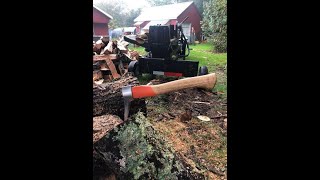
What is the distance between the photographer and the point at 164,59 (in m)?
5.49

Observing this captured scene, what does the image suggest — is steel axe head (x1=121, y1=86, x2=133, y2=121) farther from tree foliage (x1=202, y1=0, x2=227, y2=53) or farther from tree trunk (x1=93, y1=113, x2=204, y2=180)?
tree foliage (x1=202, y1=0, x2=227, y2=53)

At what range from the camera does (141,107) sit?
3299mm

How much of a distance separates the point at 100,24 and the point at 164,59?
12.5 meters

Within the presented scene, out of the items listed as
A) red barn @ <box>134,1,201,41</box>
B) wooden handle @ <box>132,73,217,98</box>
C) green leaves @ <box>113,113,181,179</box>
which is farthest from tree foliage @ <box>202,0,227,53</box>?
green leaves @ <box>113,113,181,179</box>

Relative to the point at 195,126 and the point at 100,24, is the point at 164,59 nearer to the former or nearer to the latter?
the point at 195,126

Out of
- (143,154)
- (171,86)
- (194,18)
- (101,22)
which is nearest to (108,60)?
(171,86)
